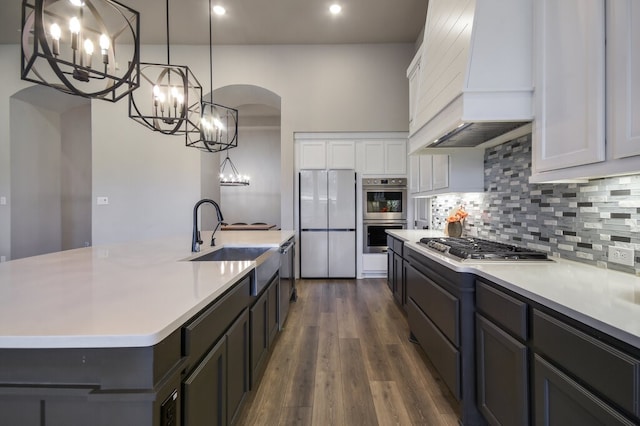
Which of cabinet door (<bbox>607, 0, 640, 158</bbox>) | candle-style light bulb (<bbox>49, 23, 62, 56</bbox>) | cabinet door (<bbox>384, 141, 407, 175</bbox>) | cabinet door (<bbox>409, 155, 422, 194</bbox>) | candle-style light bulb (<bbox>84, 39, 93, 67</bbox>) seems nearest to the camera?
cabinet door (<bbox>607, 0, 640, 158</bbox>)

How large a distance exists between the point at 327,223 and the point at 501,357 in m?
3.62

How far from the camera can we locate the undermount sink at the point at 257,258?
1750 millimetres

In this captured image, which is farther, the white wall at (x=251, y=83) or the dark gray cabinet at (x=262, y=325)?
the white wall at (x=251, y=83)

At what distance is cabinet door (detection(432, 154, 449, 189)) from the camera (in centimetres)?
275

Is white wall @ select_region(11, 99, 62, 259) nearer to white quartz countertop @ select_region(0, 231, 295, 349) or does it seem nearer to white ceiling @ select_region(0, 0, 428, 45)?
white ceiling @ select_region(0, 0, 428, 45)

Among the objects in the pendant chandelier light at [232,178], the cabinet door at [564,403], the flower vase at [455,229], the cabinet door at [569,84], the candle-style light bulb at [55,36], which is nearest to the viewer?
the cabinet door at [564,403]

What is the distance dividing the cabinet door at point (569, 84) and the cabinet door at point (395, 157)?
340 cm

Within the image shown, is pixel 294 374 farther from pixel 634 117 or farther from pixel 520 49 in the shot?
pixel 520 49

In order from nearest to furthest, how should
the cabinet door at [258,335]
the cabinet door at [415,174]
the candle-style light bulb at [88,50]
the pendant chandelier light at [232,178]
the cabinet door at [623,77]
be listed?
the cabinet door at [623,77], the candle-style light bulb at [88,50], the cabinet door at [258,335], the cabinet door at [415,174], the pendant chandelier light at [232,178]

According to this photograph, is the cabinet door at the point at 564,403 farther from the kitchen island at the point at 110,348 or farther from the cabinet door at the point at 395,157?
the cabinet door at the point at 395,157

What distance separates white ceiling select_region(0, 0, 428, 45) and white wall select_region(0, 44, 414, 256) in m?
0.22

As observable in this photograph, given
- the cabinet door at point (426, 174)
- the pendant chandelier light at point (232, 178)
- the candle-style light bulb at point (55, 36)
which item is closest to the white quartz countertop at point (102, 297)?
the candle-style light bulb at point (55, 36)

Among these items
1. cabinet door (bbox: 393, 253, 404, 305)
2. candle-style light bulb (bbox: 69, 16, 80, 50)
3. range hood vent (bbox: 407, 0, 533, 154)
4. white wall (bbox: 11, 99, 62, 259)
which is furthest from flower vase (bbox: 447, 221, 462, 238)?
white wall (bbox: 11, 99, 62, 259)

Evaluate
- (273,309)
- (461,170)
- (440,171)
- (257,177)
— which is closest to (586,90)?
(461,170)
